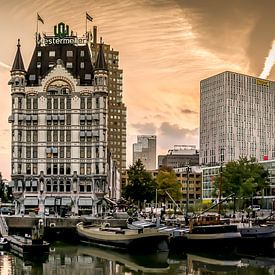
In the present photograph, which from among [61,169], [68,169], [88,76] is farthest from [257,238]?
[88,76]

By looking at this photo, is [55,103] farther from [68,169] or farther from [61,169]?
[68,169]

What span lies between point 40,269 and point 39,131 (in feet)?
250

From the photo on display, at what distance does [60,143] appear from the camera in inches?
5581

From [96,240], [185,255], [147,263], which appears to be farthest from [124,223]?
[147,263]

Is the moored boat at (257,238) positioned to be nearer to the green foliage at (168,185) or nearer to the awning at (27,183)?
the awning at (27,183)

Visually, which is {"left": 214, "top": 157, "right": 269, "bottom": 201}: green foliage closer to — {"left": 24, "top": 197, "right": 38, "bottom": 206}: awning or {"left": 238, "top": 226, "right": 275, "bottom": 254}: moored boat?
{"left": 238, "top": 226, "right": 275, "bottom": 254}: moored boat

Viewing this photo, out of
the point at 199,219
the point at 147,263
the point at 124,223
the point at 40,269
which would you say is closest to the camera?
the point at 40,269

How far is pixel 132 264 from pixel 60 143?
237 ft

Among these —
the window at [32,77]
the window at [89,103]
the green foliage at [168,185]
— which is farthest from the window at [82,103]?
the green foliage at [168,185]

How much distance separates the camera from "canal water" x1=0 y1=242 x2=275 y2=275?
66750mm

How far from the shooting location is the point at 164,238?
81.5 m

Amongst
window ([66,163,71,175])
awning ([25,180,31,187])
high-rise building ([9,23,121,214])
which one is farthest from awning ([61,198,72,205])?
awning ([25,180,31,187])

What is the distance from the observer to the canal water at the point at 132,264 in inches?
2628

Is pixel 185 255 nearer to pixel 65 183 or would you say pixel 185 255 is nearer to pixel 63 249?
pixel 63 249
